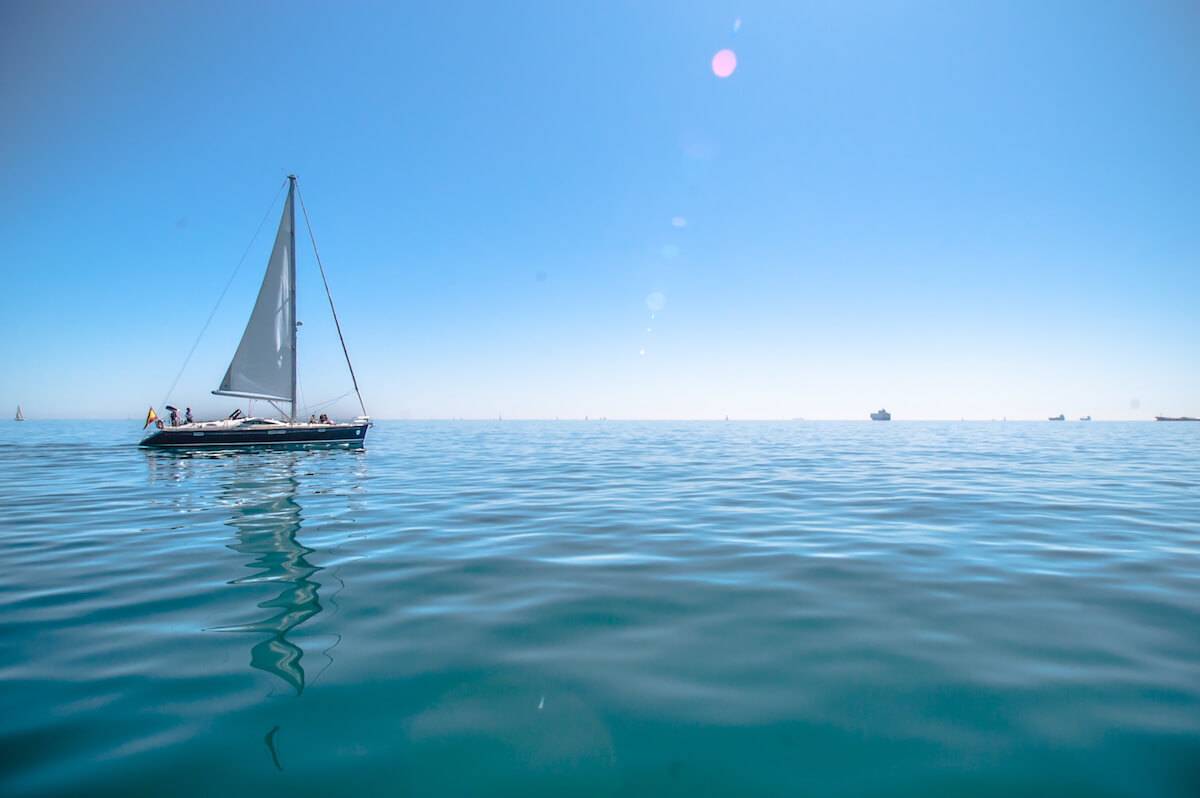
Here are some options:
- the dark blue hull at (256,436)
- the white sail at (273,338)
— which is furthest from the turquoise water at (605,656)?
the white sail at (273,338)

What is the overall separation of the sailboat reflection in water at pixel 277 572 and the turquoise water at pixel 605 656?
50mm

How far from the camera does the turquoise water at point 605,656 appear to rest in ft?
9.82

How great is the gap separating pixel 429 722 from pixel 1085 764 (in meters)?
4.04

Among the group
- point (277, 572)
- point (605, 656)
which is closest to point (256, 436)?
point (277, 572)

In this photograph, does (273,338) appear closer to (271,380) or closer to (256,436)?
(271,380)

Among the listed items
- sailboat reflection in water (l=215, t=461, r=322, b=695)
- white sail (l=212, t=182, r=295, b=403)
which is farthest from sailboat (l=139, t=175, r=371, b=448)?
sailboat reflection in water (l=215, t=461, r=322, b=695)

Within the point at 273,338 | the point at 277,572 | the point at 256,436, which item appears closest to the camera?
the point at 277,572

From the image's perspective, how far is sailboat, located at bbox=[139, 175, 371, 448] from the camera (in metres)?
30.5

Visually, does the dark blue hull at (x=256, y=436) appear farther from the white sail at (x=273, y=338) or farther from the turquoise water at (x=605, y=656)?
the turquoise water at (x=605, y=656)

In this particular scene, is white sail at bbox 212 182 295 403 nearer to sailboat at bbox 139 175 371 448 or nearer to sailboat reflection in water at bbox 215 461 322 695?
sailboat at bbox 139 175 371 448

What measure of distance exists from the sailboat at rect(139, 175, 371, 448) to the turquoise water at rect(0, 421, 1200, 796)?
23.5 meters

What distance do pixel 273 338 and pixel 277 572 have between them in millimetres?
32332

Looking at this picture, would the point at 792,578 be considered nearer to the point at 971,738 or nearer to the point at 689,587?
the point at 689,587

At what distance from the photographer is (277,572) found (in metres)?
6.78
